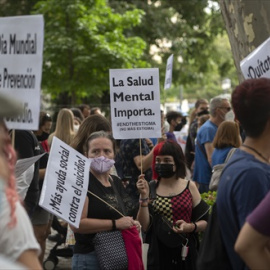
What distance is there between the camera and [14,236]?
9.59 feet

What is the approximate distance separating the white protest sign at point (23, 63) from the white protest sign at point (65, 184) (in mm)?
896

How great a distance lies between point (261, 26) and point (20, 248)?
17.0 ft

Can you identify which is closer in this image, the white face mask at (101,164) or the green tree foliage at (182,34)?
the white face mask at (101,164)

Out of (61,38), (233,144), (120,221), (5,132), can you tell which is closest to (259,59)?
(120,221)

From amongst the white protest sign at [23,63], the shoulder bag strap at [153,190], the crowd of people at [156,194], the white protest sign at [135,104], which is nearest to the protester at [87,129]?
the crowd of people at [156,194]

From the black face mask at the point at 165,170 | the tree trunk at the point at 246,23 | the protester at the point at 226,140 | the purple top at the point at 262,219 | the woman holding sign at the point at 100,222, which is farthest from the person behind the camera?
the protester at the point at 226,140

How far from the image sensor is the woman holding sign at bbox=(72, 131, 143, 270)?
577cm

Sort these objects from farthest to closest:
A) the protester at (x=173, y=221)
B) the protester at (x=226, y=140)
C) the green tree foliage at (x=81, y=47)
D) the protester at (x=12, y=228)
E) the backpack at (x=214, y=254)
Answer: the green tree foliage at (x=81, y=47) → the protester at (x=226, y=140) → the protester at (x=173, y=221) → the backpack at (x=214, y=254) → the protester at (x=12, y=228)

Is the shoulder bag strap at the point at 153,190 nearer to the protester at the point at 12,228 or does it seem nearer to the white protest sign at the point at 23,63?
the white protest sign at the point at 23,63

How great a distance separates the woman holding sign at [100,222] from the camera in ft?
18.9

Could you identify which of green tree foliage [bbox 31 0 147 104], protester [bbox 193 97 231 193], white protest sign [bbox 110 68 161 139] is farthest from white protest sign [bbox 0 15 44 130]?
green tree foliage [bbox 31 0 147 104]

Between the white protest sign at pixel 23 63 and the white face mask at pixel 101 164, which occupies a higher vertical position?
the white protest sign at pixel 23 63

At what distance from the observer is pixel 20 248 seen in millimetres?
2922

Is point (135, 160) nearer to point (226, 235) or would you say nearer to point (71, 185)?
point (71, 185)
